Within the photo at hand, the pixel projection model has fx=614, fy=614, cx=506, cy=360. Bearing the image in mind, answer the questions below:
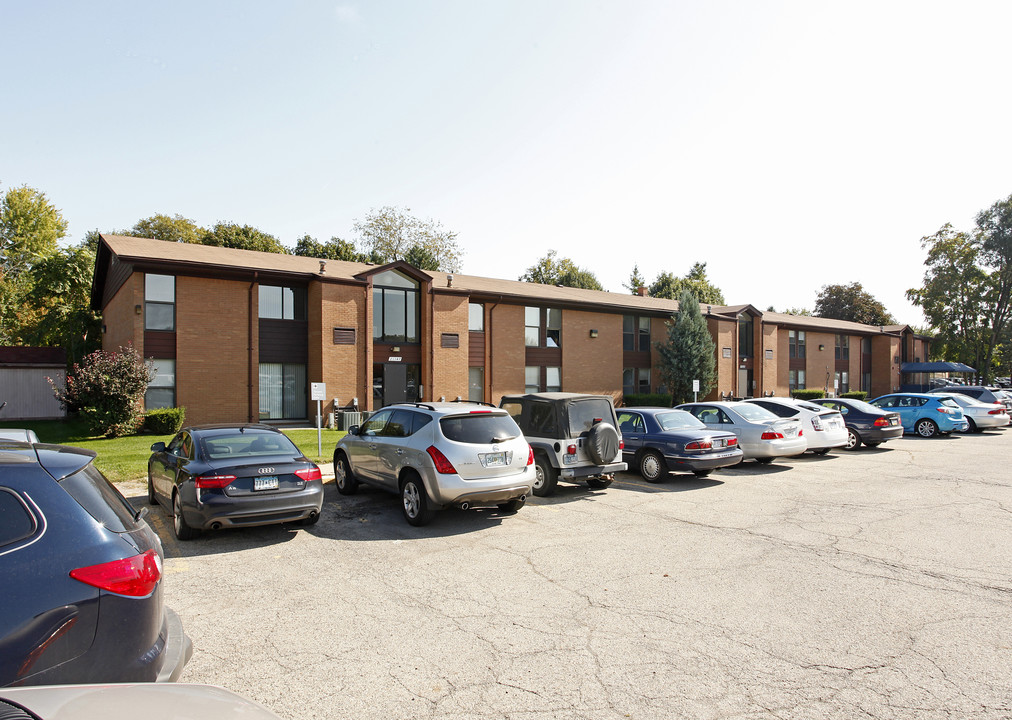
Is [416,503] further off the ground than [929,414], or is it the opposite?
[929,414]

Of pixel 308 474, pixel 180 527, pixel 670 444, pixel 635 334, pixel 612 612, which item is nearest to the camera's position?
pixel 612 612

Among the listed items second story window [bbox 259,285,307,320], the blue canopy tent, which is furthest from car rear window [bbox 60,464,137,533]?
the blue canopy tent

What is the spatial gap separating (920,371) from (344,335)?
4487 cm

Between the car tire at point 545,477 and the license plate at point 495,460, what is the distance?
1.93 meters

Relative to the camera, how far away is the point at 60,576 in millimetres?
2951

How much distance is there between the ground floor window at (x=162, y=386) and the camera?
66.4 feet

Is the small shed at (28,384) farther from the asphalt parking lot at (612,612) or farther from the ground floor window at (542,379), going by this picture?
the asphalt parking lot at (612,612)

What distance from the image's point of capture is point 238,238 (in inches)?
1847

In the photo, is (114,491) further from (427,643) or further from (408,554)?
(408,554)

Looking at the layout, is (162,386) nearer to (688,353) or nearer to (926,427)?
(688,353)

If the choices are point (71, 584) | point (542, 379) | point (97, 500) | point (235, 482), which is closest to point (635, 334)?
point (542, 379)

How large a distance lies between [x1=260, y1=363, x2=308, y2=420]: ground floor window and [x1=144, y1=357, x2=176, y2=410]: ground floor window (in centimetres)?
292

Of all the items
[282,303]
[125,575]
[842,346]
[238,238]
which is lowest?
[125,575]

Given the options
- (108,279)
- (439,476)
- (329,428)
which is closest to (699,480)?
(439,476)
